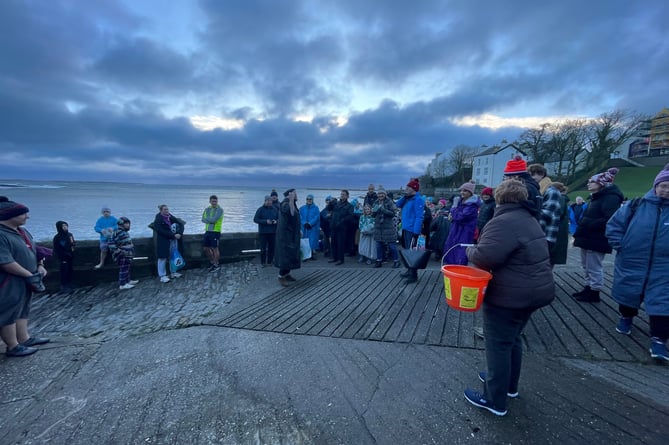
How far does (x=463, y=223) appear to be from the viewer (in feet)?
17.8

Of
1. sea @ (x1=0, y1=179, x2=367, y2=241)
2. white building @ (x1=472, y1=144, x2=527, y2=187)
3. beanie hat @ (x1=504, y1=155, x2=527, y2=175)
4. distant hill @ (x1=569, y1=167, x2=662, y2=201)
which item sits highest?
white building @ (x1=472, y1=144, x2=527, y2=187)

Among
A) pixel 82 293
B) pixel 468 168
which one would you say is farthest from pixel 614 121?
pixel 82 293

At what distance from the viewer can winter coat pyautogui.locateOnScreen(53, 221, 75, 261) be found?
277 inches

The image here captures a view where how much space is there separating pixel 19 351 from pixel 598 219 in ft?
24.9

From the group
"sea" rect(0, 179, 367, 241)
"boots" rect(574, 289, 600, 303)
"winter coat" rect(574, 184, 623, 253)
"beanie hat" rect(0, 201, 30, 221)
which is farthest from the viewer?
"sea" rect(0, 179, 367, 241)

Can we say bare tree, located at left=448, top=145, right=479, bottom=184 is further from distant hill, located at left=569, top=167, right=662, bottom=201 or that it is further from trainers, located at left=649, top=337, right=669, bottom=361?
trainers, located at left=649, top=337, right=669, bottom=361

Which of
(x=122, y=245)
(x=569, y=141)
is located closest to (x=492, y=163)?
(x=569, y=141)

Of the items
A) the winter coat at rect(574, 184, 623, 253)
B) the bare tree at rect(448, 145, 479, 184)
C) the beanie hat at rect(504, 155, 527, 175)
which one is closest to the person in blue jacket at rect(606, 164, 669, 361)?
the winter coat at rect(574, 184, 623, 253)

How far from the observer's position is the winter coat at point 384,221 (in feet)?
22.4

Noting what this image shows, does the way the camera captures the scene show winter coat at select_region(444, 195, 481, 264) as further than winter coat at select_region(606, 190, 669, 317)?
Yes

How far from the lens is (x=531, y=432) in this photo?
6.79 feet

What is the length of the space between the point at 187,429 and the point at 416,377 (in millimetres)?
1996

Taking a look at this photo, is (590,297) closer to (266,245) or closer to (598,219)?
(598,219)

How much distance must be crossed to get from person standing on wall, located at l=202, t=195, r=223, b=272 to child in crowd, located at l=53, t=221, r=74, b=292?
300 centimetres
